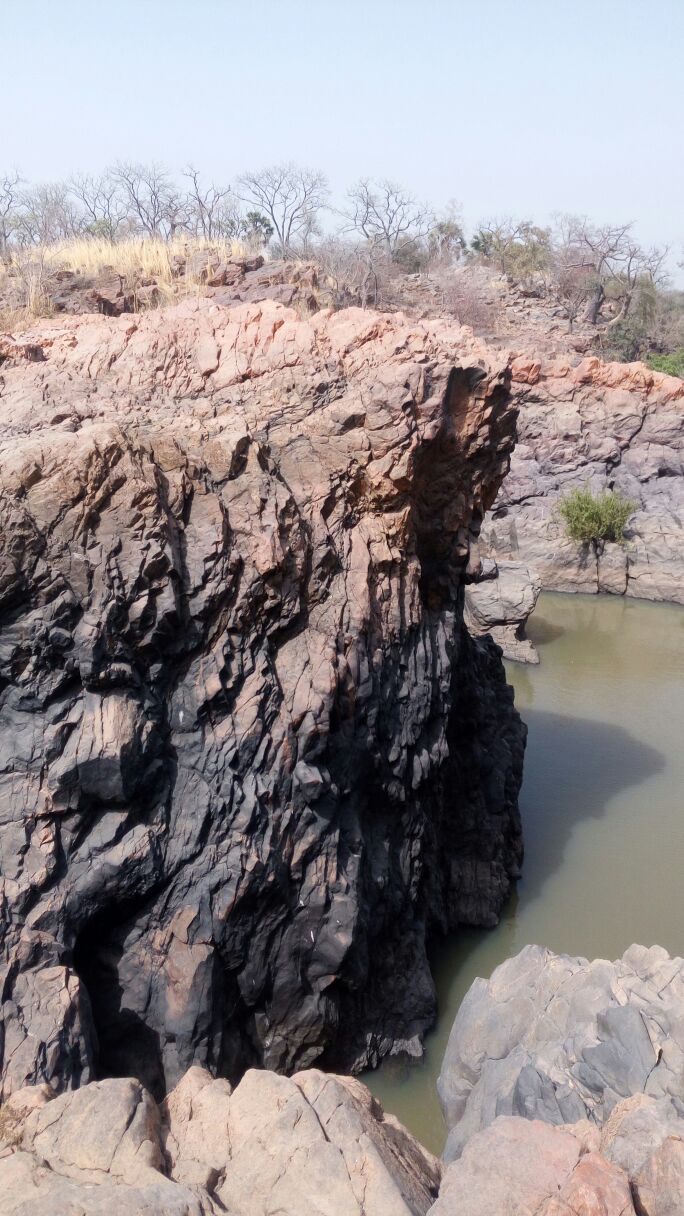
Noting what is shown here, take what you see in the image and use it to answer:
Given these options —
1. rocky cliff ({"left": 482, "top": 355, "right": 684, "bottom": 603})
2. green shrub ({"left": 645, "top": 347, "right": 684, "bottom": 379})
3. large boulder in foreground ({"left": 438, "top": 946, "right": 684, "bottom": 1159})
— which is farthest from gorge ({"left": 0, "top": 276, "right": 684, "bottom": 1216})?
green shrub ({"left": 645, "top": 347, "right": 684, "bottom": 379})

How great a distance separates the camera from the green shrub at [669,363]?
75.6ft

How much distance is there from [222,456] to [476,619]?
25.6 ft

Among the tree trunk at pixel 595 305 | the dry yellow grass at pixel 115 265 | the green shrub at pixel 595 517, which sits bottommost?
the green shrub at pixel 595 517

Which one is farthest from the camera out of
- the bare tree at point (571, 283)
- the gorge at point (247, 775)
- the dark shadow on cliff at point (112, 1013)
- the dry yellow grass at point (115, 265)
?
the bare tree at point (571, 283)

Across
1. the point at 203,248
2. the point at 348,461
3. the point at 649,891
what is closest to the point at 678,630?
the point at 649,891

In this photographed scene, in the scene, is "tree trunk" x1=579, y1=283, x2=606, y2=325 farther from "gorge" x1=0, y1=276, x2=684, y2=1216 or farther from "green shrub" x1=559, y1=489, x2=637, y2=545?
"gorge" x1=0, y1=276, x2=684, y2=1216

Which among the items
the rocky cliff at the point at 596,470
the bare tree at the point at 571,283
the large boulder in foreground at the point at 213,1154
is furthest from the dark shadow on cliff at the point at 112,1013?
the bare tree at the point at 571,283

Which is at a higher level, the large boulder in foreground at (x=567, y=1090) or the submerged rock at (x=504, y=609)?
the large boulder in foreground at (x=567, y=1090)

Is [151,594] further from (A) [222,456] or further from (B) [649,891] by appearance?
(B) [649,891]

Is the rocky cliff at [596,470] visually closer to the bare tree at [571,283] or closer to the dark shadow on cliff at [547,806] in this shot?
the dark shadow on cliff at [547,806]

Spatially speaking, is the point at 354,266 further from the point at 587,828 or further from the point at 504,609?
the point at 587,828

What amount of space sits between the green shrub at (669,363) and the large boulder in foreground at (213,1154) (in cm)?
2234

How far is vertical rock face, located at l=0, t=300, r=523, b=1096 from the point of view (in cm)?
422

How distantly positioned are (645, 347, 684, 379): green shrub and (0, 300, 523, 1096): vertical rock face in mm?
19008
